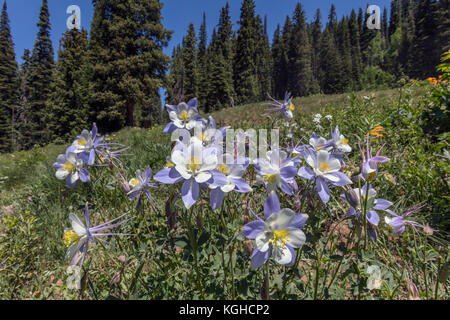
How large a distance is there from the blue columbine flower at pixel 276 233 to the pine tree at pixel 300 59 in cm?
4410

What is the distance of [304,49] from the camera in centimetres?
4150

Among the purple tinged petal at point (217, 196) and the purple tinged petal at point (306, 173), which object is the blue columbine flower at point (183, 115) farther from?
the purple tinged petal at point (306, 173)

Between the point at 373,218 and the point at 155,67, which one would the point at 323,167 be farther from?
the point at 155,67

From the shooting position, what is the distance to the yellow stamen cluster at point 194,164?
918 millimetres

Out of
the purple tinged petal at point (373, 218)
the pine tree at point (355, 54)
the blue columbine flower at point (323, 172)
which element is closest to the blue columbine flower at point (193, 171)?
the blue columbine flower at point (323, 172)

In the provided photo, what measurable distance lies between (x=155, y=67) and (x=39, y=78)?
26327 millimetres

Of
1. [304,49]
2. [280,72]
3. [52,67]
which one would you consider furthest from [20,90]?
[304,49]

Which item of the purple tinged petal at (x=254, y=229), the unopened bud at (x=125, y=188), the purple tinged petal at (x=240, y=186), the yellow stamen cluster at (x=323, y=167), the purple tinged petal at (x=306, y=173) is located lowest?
the purple tinged petal at (x=254, y=229)

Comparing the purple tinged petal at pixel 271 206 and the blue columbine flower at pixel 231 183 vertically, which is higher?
the blue columbine flower at pixel 231 183

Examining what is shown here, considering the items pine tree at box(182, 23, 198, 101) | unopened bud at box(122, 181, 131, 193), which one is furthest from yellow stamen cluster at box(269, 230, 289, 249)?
pine tree at box(182, 23, 198, 101)

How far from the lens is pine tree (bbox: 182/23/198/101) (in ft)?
125

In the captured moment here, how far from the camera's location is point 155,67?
18688mm
